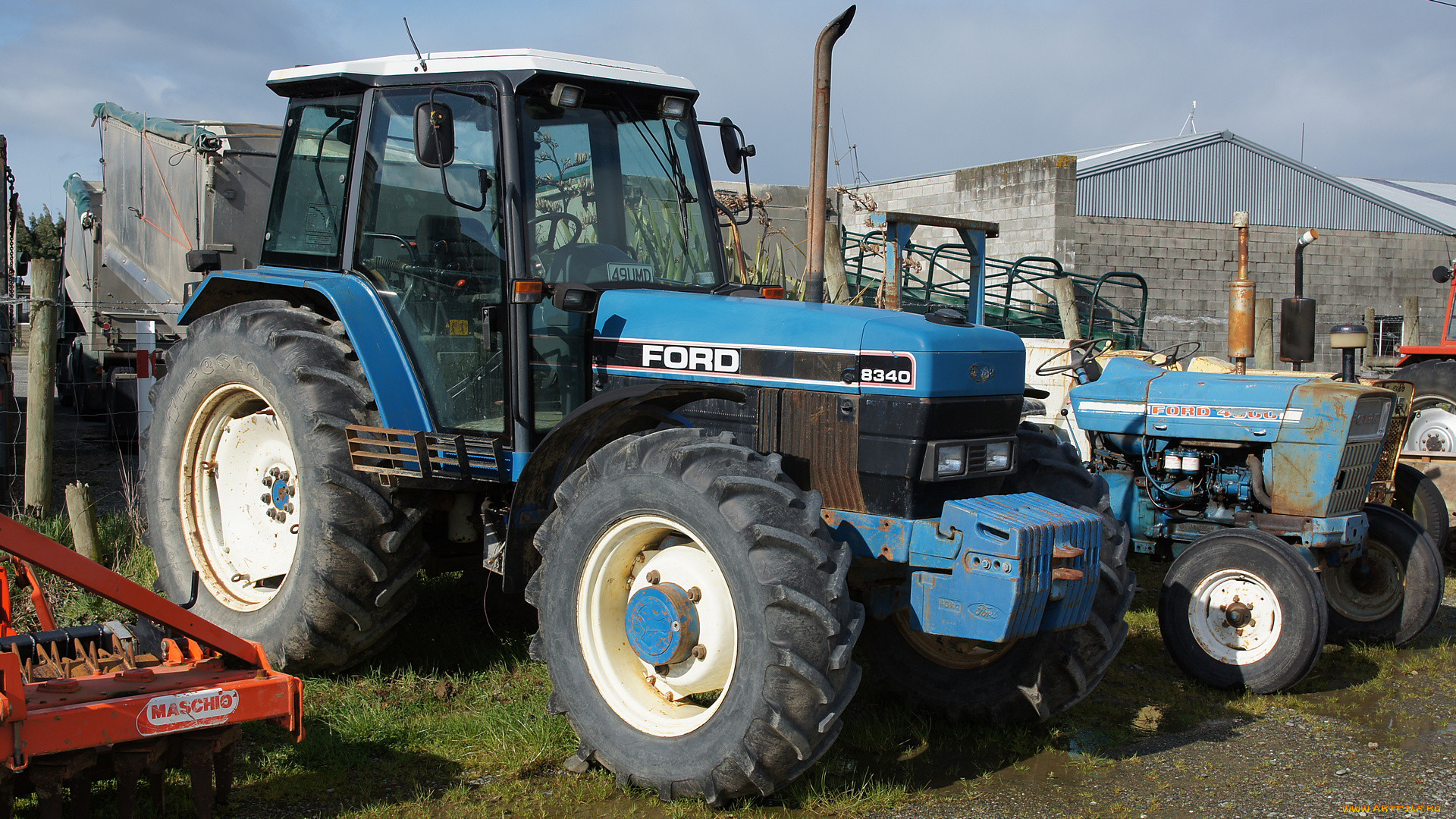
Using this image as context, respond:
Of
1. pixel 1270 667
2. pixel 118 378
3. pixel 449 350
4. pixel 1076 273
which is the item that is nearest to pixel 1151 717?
pixel 1270 667

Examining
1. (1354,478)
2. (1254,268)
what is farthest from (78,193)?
(1254,268)

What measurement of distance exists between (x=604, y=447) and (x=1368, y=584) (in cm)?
455

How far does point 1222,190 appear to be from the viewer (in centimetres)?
2012

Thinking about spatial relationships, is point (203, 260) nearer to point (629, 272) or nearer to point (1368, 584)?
point (629, 272)

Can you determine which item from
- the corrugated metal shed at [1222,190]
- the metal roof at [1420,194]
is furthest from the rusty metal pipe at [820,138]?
the metal roof at [1420,194]

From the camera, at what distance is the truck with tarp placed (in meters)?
8.48

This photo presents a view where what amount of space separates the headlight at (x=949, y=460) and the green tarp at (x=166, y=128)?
6620mm

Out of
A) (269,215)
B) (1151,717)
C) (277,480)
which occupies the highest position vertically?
(269,215)

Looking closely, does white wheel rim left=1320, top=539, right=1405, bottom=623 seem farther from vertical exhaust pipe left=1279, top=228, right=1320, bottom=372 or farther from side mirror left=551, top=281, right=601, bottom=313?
side mirror left=551, top=281, right=601, bottom=313

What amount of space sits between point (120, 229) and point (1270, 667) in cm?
1000

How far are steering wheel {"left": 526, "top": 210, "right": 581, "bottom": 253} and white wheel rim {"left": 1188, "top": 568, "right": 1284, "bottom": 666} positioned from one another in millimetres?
3289

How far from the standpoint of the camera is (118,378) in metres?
10.4

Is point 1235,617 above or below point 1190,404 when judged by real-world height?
below

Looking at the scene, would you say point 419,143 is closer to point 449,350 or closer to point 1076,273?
point 449,350
